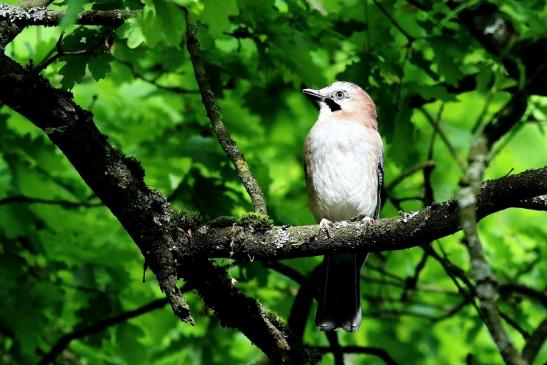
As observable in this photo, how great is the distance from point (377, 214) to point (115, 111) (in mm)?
A: 2787

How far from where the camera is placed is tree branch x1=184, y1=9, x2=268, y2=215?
4789mm

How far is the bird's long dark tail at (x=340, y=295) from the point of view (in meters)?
6.93

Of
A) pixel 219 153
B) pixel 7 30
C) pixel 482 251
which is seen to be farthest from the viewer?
pixel 219 153

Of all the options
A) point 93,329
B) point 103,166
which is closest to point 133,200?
point 103,166

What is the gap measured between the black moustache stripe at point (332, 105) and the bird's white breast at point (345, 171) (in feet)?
1.37

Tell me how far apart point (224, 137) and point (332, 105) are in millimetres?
3016

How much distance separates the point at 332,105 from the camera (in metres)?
7.88

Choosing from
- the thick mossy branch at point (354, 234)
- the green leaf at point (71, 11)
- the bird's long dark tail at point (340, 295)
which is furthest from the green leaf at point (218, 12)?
the bird's long dark tail at point (340, 295)

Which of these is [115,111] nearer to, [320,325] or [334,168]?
[334,168]

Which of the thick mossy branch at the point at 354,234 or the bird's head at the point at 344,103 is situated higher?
the bird's head at the point at 344,103

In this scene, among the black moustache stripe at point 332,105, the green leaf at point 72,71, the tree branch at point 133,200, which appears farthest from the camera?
the black moustache stripe at point 332,105

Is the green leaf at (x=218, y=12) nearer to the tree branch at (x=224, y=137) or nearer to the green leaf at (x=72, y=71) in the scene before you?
the tree branch at (x=224, y=137)

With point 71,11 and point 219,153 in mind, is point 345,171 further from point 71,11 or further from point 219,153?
point 71,11

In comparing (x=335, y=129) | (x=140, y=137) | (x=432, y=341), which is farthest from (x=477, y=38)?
(x=432, y=341)
